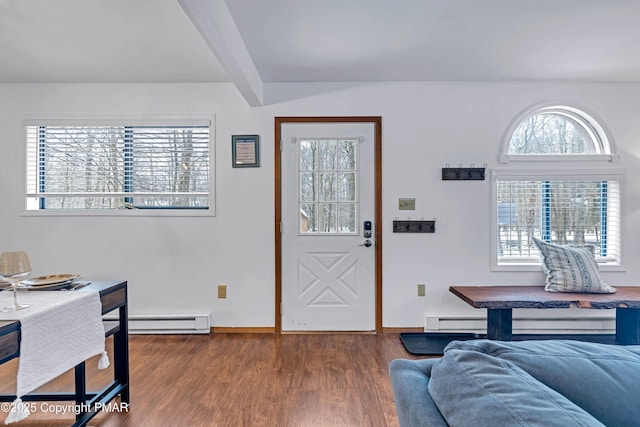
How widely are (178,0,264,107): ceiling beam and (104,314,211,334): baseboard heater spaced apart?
82.5 inches

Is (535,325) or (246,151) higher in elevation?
(246,151)

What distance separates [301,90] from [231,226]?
4.77 feet

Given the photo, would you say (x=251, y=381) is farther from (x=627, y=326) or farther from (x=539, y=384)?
(x=627, y=326)

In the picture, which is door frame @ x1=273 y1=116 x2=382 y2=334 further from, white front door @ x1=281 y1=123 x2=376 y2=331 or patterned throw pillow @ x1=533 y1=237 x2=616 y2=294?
patterned throw pillow @ x1=533 y1=237 x2=616 y2=294

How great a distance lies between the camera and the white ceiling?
2.01 metres

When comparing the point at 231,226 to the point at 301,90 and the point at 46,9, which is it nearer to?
the point at 301,90

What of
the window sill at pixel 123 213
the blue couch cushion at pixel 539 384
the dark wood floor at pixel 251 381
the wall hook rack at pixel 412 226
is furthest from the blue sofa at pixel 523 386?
the window sill at pixel 123 213

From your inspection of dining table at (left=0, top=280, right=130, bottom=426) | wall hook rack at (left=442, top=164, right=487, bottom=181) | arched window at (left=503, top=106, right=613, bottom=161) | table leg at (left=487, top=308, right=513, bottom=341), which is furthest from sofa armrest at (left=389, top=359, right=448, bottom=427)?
arched window at (left=503, top=106, right=613, bottom=161)

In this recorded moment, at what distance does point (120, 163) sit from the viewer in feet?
10.8

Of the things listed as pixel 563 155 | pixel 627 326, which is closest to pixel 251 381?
pixel 627 326

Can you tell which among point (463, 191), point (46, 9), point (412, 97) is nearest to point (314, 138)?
point (412, 97)

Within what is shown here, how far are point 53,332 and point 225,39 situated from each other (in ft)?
5.78

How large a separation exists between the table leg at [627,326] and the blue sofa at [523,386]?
2.39 m

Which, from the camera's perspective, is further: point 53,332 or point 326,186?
point 326,186
